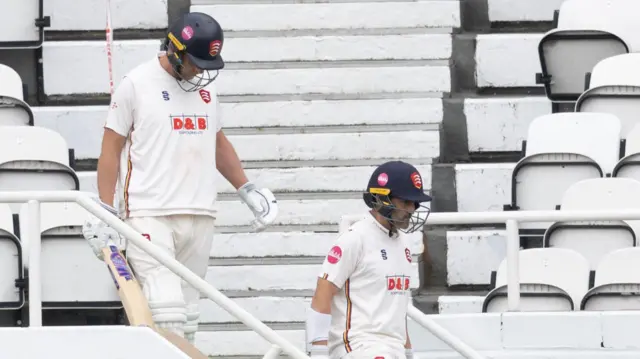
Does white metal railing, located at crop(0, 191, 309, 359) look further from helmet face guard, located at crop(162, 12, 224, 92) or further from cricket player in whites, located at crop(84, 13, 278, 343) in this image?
helmet face guard, located at crop(162, 12, 224, 92)

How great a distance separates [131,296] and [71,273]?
130cm

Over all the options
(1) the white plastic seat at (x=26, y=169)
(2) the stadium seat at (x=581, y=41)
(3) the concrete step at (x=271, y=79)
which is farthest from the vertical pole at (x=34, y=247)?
(2) the stadium seat at (x=581, y=41)

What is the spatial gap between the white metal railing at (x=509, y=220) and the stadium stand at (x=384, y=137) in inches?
12.1

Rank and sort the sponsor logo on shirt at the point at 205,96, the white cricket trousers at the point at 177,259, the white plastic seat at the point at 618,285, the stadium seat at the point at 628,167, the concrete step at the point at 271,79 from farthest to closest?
1. the concrete step at the point at 271,79
2. the stadium seat at the point at 628,167
3. the white plastic seat at the point at 618,285
4. the sponsor logo on shirt at the point at 205,96
5. the white cricket trousers at the point at 177,259

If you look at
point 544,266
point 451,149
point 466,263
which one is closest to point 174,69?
point 544,266

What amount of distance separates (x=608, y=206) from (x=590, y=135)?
2.61ft

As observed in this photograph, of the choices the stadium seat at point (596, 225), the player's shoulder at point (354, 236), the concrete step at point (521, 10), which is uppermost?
the concrete step at point (521, 10)

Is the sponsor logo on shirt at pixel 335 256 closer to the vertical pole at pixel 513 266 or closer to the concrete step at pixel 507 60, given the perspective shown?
the vertical pole at pixel 513 266

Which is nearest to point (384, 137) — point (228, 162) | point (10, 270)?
point (228, 162)

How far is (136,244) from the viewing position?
21.0ft

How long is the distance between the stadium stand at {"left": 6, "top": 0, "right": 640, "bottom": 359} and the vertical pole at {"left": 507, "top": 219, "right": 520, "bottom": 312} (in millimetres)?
100

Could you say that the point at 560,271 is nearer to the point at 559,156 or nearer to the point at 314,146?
the point at 559,156

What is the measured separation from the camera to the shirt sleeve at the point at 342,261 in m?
6.24

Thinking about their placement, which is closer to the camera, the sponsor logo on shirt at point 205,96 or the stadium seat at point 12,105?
the sponsor logo on shirt at point 205,96
